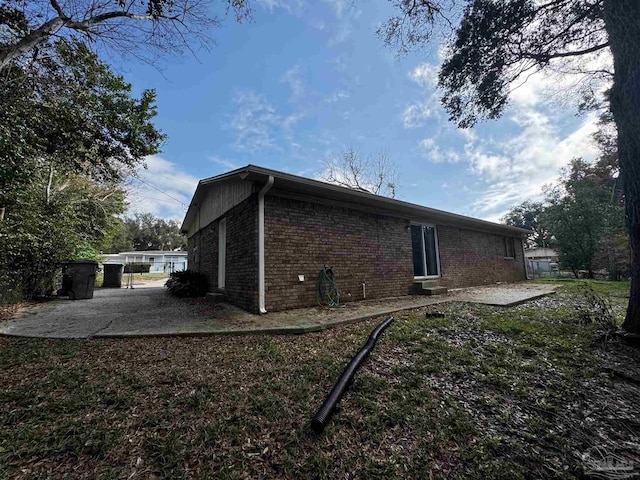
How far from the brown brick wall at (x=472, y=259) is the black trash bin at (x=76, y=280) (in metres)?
10.6

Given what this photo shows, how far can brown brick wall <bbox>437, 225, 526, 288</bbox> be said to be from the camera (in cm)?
879

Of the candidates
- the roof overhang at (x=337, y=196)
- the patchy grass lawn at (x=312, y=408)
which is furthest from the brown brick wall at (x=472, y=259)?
the patchy grass lawn at (x=312, y=408)

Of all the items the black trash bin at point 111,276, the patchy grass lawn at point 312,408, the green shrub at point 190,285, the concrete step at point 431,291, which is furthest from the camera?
the black trash bin at point 111,276

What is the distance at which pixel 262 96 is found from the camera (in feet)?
31.8

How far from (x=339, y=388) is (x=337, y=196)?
4.29 m

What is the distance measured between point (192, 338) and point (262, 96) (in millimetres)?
9149

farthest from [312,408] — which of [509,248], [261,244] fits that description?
[509,248]

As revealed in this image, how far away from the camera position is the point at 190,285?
800cm

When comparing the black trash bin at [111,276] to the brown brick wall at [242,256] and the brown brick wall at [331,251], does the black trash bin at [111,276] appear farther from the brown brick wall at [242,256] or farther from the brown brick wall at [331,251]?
the brown brick wall at [331,251]

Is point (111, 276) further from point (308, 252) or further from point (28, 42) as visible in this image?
point (308, 252)

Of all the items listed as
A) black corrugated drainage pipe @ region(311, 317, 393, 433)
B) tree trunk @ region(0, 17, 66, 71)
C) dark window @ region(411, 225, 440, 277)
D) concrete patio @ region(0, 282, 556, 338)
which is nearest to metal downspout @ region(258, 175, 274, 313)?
concrete patio @ region(0, 282, 556, 338)

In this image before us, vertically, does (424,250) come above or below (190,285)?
above

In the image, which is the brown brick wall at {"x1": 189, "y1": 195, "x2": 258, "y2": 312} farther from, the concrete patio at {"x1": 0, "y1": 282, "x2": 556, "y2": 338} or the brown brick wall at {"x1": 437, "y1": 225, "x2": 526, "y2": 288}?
the brown brick wall at {"x1": 437, "y1": 225, "x2": 526, "y2": 288}

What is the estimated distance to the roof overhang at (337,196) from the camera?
4680 millimetres
